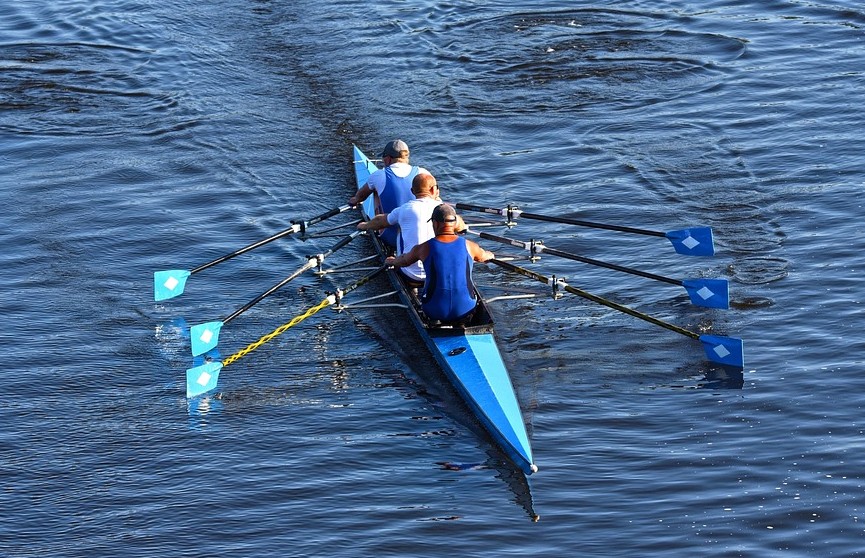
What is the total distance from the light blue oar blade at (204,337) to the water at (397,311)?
55cm

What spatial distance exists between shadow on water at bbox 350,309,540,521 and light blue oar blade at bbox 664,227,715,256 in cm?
379

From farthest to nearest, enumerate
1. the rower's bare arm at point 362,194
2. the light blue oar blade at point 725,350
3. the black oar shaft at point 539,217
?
the rower's bare arm at point 362,194, the black oar shaft at point 539,217, the light blue oar blade at point 725,350

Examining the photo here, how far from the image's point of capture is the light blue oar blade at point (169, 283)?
52.3ft

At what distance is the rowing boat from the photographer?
12.2m

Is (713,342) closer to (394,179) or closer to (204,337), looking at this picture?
(394,179)

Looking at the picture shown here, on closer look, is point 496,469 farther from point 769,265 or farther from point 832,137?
point 832,137

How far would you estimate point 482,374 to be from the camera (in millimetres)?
13125

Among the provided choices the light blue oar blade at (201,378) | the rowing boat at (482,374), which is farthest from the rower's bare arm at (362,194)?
the light blue oar blade at (201,378)

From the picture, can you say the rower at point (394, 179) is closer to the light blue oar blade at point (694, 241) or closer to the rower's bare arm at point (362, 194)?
the rower's bare arm at point (362, 194)

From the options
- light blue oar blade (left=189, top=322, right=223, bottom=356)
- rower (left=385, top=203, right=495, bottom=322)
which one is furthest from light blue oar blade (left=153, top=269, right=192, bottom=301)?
rower (left=385, top=203, right=495, bottom=322)

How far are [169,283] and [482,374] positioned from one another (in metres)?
5.21

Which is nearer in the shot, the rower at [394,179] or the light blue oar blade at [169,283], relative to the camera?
the light blue oar blade at [169,283]

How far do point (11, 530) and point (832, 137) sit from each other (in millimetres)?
15281

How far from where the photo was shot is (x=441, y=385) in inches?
551
